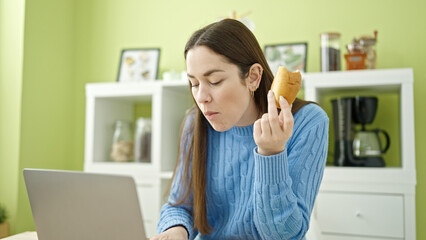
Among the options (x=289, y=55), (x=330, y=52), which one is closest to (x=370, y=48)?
(x=330, y=52)

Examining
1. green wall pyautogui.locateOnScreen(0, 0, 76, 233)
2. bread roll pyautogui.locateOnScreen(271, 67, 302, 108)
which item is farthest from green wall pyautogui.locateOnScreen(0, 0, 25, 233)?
bread roll pyautogui.locateOnScreen(271, 67, 302, 108)

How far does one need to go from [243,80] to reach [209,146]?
30 cm

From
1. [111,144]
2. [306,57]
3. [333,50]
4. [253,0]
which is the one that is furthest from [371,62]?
[111,144]

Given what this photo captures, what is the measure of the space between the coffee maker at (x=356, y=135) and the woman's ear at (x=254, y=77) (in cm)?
108

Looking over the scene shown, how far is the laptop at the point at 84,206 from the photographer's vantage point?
0.70m

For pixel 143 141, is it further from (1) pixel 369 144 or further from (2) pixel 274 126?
(2) pixel 274 126

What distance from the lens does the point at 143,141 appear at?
8.08ft

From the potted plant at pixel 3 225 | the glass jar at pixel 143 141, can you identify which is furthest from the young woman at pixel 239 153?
the potted plant at pixel 3 225

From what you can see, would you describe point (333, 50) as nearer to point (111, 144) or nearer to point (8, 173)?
point (111, 144)

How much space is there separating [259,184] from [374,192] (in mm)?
1145

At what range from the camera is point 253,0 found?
8.38 feet

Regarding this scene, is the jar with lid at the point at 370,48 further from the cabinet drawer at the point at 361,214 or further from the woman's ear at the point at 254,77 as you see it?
the woman's ear at the point at 254,77

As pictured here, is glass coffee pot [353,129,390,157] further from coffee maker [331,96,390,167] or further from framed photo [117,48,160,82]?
framed photo [117,48,160,82]

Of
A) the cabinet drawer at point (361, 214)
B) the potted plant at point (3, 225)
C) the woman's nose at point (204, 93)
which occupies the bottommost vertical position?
the potted plant at point (3, 225)
